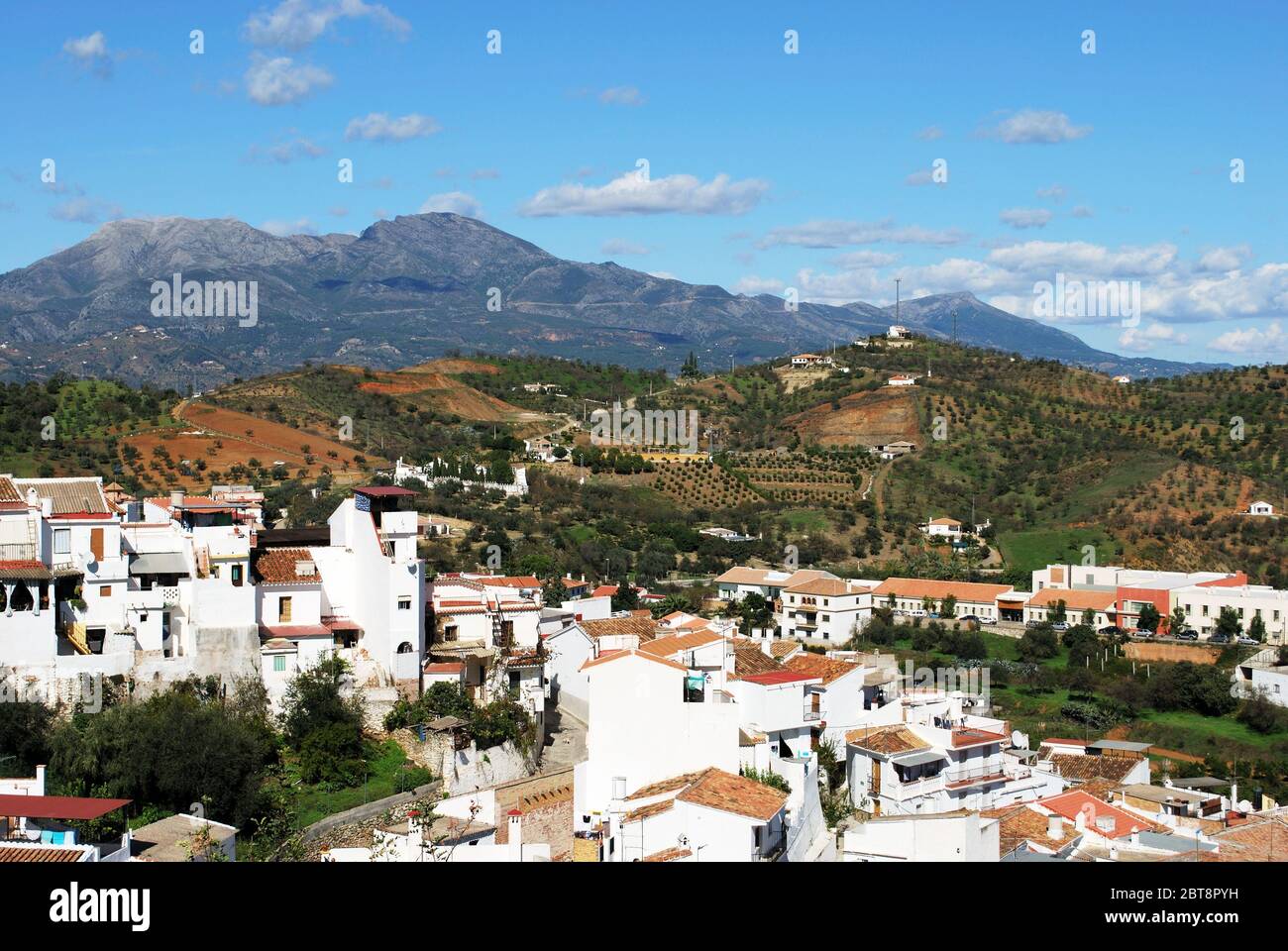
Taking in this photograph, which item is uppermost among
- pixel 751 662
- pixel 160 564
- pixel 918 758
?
pixel 160 564

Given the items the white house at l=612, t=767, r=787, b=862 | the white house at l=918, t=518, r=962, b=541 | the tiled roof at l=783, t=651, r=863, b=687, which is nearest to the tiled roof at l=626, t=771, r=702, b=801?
the white house at l=612, t=767, r=787, b=862

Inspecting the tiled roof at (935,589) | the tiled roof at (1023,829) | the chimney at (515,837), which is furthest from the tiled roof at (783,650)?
the tiled roof at (935,589)

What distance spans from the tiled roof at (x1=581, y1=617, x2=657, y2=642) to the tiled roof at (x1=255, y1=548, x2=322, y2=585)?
448 centimetres

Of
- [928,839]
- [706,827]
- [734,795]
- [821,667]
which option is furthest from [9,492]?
[928,839]

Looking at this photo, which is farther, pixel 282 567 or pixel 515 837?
pixel 282 567

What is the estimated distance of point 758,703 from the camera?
17.6m

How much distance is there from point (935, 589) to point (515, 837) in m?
31.2

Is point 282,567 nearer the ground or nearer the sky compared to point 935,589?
nearer the sky

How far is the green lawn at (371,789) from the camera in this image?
53.3 ft

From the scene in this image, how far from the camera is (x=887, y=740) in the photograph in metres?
18.3

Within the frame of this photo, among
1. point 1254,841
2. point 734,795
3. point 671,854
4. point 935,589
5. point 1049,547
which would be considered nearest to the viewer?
point 671,854

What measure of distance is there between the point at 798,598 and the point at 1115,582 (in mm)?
12616

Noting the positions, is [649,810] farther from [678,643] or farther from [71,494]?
[71,494]
